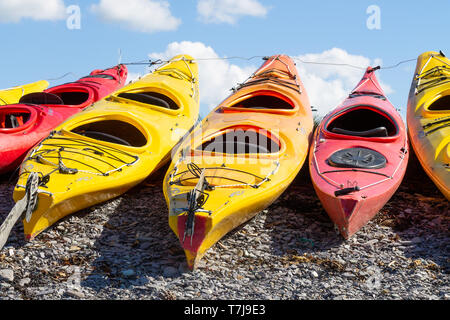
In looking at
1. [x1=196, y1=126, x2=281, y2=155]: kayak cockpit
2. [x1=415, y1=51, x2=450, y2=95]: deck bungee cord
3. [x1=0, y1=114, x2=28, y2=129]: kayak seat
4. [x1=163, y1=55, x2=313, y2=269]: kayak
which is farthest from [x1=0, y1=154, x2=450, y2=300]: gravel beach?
[x1=415, y1=51, x2=450, y2=95]: deck bungee cord

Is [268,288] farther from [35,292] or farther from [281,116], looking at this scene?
[281,116]

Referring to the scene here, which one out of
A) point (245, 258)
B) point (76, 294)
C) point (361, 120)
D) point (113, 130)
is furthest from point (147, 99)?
point (76, 294)

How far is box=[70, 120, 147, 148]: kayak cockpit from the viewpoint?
21.0ft

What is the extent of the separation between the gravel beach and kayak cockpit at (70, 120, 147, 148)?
1.26 meters

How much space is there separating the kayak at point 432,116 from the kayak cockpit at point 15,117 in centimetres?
496

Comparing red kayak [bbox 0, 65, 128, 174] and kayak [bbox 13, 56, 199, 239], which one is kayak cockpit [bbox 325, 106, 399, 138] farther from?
red kayak [bbox 0, 65, 128, 174]

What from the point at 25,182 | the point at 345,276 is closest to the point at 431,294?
the point at 345,276

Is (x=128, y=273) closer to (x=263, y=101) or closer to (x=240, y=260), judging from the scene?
(x=240, y=260)

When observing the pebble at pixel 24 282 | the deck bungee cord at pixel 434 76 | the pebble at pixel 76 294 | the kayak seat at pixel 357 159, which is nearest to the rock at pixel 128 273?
the pebble at pixel 76 294

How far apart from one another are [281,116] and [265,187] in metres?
1.78

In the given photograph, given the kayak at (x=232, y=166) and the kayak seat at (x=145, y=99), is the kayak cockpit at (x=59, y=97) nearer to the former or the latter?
the kayak seat at (x=145, y=99)

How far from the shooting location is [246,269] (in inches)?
166

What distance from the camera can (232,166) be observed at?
5.02 m

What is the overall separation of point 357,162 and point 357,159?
6 cm
